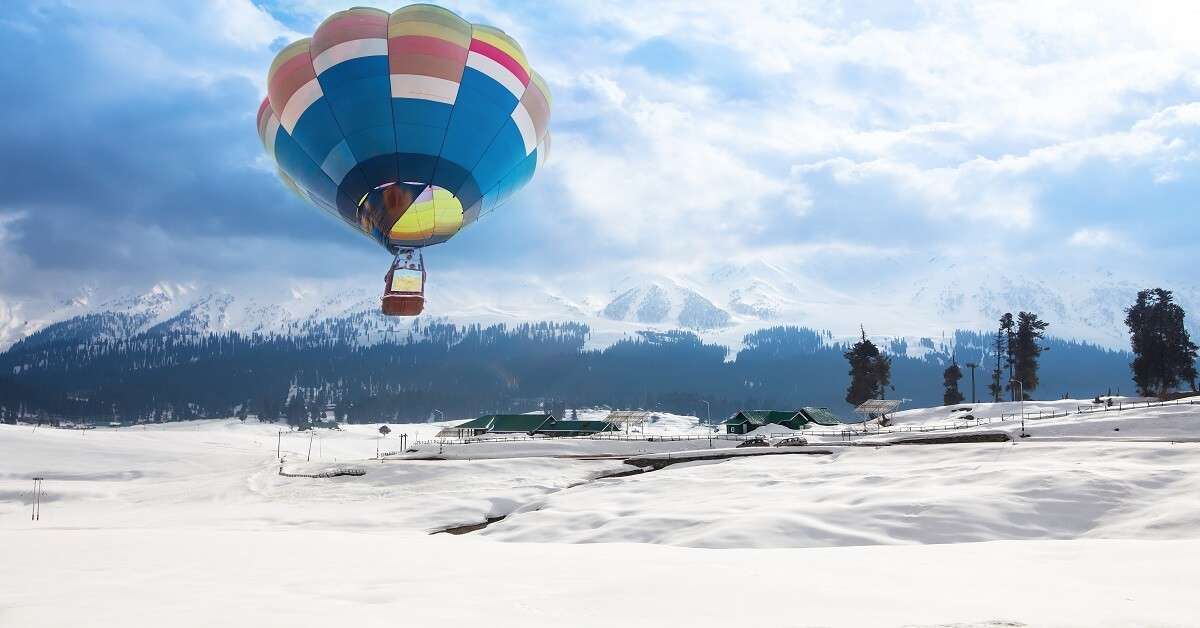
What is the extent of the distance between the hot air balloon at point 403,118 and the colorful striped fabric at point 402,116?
0.05 metres

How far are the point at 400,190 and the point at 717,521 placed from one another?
800 inches

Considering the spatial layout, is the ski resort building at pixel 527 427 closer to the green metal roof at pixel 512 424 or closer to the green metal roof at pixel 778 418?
the green metal roof at pixel 512 424

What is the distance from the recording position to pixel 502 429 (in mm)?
96188

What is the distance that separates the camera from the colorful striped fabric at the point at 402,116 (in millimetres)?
31500

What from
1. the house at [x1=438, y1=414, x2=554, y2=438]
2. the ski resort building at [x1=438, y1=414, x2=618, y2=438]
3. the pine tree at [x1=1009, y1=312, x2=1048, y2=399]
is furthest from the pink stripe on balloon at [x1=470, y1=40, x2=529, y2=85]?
the pine tree at [x1=1009, y1=312, x2=1048, y2=399]

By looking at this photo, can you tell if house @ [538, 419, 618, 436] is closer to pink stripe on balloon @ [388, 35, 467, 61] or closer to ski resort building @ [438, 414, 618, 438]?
ski resort building @ [438, 414, 618, 438]

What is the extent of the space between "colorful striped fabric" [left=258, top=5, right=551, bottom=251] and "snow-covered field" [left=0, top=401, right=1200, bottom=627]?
550 inches

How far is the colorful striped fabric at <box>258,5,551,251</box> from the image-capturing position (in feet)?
103

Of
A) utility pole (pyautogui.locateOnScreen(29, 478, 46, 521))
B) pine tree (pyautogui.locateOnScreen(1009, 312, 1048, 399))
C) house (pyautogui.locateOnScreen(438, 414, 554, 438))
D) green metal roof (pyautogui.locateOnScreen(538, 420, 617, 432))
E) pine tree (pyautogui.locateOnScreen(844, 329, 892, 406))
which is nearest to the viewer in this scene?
utility pole (pyautogui.locateOnScreen(29, 478, 46, 521))

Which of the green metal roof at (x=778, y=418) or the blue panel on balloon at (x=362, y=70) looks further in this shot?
the green metal roof at (x=778, y=418)

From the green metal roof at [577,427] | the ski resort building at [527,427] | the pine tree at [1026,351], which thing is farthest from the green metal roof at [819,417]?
the ski resort building at [527,427]

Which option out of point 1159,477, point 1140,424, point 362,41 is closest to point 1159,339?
point 1140,424

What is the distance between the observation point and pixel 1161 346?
290 feet

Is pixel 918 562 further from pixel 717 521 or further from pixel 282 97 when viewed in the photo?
pixel 282 97
